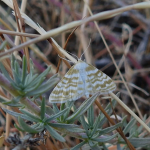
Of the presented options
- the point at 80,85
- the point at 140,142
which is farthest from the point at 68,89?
the point at 140,142

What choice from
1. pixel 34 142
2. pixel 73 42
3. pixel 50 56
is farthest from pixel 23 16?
pixel 73 42

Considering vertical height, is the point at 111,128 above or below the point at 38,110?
below

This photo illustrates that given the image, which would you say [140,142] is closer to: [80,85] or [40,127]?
[80,85]

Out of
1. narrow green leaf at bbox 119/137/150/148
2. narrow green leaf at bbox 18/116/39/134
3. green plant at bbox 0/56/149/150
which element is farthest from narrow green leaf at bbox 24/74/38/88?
narrow green leaf at bbox 119/137/150/148

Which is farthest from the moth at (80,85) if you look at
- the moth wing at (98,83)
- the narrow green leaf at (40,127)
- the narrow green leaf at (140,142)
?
the narrow green leaf at (140,142)

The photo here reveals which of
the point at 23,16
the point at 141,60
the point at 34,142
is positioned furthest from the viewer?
the point at 141,60

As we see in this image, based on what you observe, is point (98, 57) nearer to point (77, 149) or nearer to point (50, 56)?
point (50, 56)

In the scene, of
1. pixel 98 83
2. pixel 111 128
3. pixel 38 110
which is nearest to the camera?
pixel 38 110

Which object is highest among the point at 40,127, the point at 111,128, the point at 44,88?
the point at 44,88
